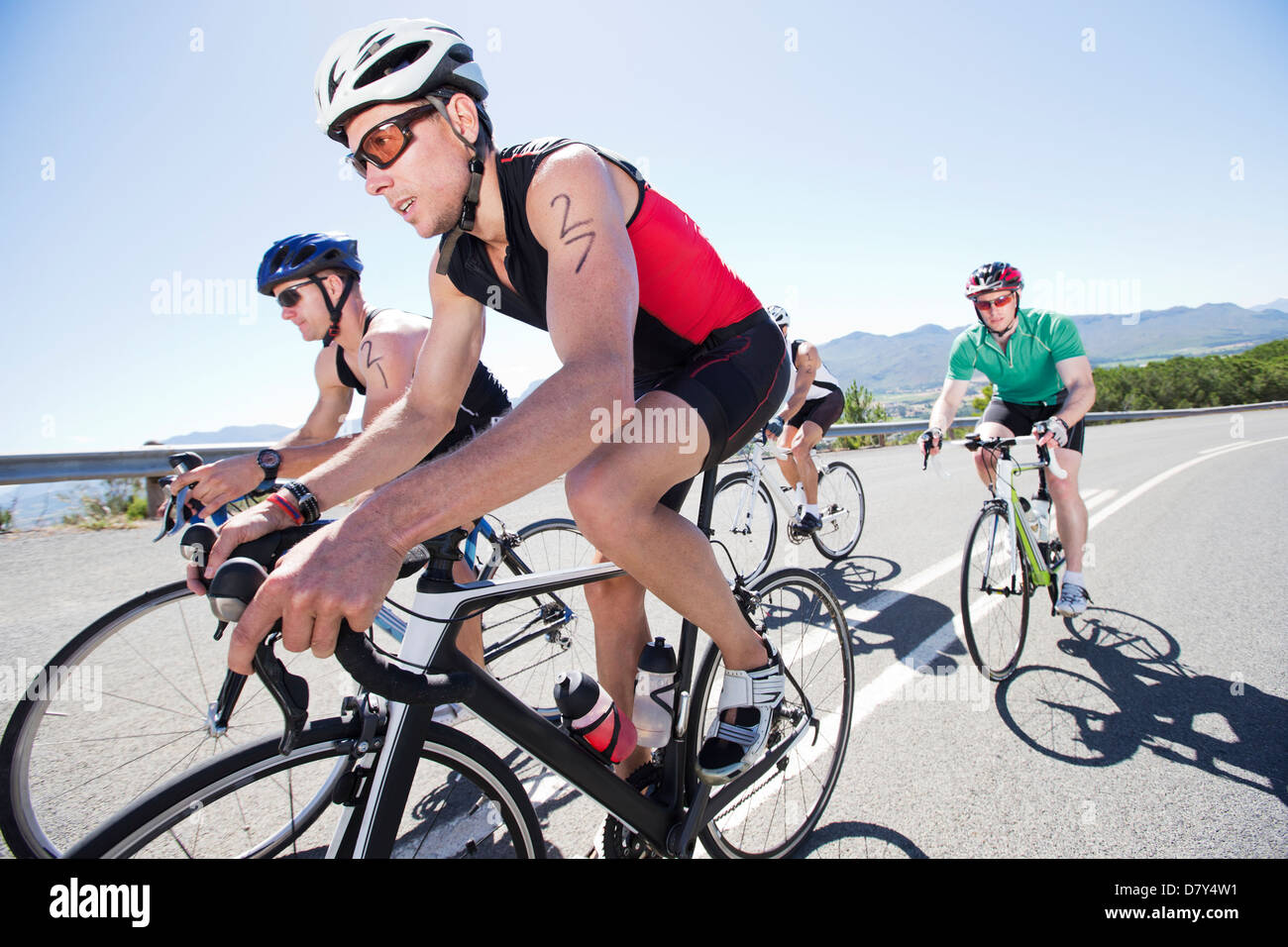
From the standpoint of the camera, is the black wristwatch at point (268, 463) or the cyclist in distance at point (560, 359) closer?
the cyclist in distance at point (560, 359)

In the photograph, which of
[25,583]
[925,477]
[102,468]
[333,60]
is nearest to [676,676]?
[333,60]

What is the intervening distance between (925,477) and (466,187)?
10237 millimetres

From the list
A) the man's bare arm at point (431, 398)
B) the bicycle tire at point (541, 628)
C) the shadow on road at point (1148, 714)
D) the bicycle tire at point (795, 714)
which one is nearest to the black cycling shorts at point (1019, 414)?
the shadow on road at point (1148, 714)

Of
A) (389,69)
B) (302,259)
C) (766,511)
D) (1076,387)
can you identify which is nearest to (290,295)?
(302,259)

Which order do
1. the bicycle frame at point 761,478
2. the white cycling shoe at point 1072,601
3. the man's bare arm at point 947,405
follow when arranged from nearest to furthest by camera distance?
the white cycling shoe at point 1072,601 < the man's bare arm at point 947,405 < the bicycle frame at point 761,478

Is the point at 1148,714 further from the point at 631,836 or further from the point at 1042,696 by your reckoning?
the point at 631,836

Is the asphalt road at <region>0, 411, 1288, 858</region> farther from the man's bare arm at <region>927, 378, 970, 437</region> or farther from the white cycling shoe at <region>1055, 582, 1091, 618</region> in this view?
the man's bare arm at <region>927, 378, 970, 437</region>

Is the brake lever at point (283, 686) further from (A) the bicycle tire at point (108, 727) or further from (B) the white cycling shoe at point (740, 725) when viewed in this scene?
(A) the bicycle tire at point (108, 727)

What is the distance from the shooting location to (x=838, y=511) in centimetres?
615

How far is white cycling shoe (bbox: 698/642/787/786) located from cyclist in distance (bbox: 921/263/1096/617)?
2725mm

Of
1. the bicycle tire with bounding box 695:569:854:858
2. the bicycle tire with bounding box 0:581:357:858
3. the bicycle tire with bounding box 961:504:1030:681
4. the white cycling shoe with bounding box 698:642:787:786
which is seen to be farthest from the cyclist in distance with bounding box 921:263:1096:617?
the bicycle tire with bounding box 0:581:357:858

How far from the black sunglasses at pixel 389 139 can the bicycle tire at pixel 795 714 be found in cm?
176

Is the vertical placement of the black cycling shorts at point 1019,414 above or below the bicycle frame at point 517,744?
above

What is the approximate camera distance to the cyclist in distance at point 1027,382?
4242mm
